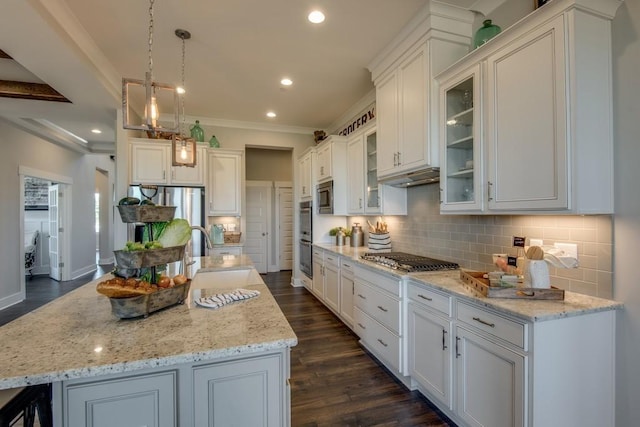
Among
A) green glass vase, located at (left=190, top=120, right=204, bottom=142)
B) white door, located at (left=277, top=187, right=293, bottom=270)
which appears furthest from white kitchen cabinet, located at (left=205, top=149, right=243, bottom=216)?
white door, located at (left=277, top=187, right=293, bottom=270)

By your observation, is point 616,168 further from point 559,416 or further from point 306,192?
point 306,192

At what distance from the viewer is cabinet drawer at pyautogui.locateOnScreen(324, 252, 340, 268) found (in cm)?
383

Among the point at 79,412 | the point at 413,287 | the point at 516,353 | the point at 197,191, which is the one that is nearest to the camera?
the point at 79,412

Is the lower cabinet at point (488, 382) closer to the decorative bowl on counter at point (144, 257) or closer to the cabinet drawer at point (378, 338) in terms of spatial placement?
the cabinet drawer at point (378, 338)

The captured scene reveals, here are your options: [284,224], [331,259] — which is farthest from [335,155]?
[284,224]

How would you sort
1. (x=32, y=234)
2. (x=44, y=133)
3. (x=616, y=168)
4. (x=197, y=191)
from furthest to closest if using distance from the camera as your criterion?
(x=32, y=234) < (x=44, y=133) < (x=197, y=191) < (x=616, y=168)

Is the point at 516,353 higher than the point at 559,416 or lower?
higher

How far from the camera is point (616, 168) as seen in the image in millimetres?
1569

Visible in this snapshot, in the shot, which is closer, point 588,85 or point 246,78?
point 588,85

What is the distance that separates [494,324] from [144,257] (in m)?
1.69

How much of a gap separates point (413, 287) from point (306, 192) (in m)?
3.22

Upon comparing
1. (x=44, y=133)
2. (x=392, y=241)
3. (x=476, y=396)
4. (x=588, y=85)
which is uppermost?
(x=44, y=133)

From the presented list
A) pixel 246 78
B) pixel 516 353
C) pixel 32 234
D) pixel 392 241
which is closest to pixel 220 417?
pixel 516 353

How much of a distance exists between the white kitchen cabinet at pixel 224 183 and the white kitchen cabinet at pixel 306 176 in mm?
1067
